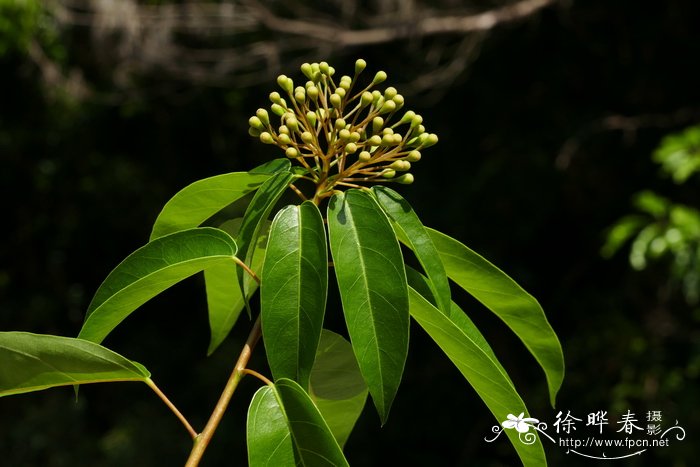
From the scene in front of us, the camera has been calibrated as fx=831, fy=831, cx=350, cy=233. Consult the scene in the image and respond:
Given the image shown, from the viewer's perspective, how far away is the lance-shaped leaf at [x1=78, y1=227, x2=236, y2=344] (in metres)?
0.64

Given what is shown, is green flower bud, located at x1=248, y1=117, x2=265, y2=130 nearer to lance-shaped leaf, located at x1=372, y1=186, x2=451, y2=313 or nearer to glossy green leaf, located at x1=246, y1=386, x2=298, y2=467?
lance-shaped leaf, located at x1=372, y1=186, x2=451, y2=313

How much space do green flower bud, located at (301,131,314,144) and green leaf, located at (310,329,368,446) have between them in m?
0.19

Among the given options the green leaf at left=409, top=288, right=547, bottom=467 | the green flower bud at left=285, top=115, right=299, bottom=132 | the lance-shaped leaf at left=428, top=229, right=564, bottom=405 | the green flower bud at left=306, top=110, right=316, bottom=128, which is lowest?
the green leaf at left=409, top=288, right=547, bottom=467

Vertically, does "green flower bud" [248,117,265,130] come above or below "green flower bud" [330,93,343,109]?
below

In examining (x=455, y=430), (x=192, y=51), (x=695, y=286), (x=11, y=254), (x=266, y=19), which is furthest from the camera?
(x=11, y=254)

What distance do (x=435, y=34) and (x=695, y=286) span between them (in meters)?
1.74

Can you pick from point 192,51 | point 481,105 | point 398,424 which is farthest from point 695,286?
point 192,51

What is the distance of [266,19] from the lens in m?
3.65

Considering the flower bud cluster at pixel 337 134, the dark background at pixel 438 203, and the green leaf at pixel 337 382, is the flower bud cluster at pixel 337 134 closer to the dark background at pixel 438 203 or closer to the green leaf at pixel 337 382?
the green leaf at pixel 337 382

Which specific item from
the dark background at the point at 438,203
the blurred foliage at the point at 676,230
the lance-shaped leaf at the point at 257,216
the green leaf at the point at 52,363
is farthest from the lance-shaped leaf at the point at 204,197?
the dark background at the point at 438,203

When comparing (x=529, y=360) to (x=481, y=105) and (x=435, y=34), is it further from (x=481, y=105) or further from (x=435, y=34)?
(x=435, y=34)

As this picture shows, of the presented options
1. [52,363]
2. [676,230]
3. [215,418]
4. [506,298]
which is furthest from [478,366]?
[676,230]

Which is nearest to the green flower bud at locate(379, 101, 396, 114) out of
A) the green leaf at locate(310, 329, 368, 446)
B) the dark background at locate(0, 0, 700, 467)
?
the green leaf at locate(310, 329, 368, 446)

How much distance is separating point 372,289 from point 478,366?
0.34 feet
